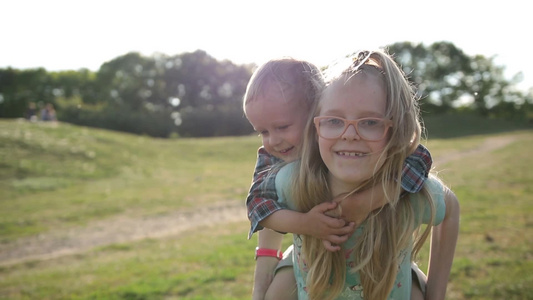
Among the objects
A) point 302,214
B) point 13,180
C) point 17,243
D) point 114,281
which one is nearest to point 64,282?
point 114,281

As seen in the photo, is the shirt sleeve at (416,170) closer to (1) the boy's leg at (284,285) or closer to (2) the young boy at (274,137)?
(2) the young boy at (274,137)

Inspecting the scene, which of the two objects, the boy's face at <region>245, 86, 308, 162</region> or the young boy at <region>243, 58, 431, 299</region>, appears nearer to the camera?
the young boy at <region>243, 58, 431, 299</region>

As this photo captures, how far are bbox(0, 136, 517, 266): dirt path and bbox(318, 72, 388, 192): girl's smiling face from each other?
855 cm

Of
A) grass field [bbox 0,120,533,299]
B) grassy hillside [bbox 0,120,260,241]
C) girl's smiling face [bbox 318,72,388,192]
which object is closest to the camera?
girl's smiling face [bbox 318,72,388,192]

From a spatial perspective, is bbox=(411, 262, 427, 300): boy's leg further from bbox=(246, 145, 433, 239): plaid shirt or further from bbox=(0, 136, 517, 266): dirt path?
Answer: bbox=(0, 136, 517, 266): dirt path

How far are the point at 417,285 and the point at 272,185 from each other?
834 millimetres

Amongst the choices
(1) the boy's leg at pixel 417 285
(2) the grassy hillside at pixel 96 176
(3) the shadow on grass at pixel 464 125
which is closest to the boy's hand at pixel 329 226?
(1) the boy's leg at pixel 417 285

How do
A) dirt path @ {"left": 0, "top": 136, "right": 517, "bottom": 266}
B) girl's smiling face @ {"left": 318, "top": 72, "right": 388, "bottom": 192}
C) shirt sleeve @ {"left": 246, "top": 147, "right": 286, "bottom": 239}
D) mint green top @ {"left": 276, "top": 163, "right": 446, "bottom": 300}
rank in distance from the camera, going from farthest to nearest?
dirt path @ {"left": 0, "top": 136, "right": 517, "bottom": 266}
shirt sleeve @ {"left": 246, "top": 147, "right": 286, "bottom": 239}
mint green top @ {"left": 276, "top": 163, "right": 446, "bottom": 300}
girl's smiling face @ {"left": 318, "top": 72, "right": 388, "bottom": 192}

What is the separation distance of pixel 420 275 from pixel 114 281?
219 inches

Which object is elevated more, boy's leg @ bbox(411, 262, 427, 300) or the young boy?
the young boy

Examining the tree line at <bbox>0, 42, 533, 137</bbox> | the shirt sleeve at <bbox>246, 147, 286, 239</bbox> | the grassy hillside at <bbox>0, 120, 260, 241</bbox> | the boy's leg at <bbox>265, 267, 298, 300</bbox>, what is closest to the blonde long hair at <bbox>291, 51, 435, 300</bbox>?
the shirt sleeve at <bbox>246, 147, 286, 239</bbox>

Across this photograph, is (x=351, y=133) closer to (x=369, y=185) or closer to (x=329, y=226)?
(x=369, y=185)

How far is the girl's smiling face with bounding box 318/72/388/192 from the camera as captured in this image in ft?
5.85

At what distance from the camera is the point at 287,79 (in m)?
2.38
